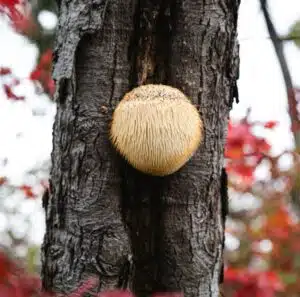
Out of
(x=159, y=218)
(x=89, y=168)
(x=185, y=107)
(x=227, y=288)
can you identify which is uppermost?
(x=185, y=107)

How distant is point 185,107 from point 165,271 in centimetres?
56

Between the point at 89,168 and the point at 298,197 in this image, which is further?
the point at 298,197

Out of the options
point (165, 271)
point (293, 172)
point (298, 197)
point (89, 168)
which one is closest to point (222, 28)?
point (89, 168)

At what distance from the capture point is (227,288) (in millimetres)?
4727

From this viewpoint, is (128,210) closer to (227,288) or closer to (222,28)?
(222,28)

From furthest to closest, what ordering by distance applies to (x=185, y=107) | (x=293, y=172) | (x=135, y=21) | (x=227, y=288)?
(x=227, y=288) < (x=293, y=172) < (x=135, y=21) < (x=185, y=107)

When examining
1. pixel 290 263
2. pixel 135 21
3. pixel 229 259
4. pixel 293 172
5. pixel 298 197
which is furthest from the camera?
pixel 229 259

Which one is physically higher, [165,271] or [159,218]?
[159,218]

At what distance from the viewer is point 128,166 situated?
1962 millimetres

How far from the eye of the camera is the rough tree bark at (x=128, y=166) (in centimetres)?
191

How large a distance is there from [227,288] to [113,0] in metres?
3.29

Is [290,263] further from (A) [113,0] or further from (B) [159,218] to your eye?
(A) [113,0]

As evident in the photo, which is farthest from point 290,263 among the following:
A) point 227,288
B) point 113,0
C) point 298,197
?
point 113,0

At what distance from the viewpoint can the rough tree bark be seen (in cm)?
191
